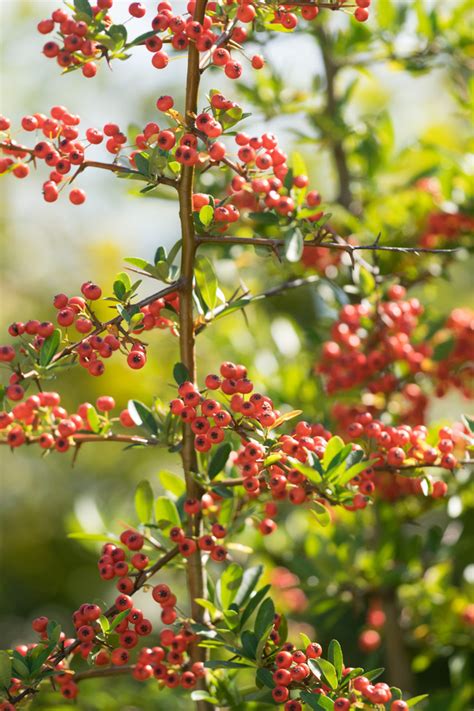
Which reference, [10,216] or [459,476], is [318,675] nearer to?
[459,476]

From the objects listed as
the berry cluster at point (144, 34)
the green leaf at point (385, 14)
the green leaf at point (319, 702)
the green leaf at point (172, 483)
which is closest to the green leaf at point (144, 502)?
the green leaf at point (172, 483)

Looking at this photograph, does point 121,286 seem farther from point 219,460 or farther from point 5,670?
point 5,670

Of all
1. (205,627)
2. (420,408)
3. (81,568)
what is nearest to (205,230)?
(205,627)

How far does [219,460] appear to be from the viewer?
36.6 inches

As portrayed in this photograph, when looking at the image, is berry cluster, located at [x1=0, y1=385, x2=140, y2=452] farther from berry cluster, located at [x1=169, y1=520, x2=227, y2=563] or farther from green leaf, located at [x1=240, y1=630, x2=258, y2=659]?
green leaf, located at [x1=240, y1=630, x2=258, y2=659]

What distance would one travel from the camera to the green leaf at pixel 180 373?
2.86ft

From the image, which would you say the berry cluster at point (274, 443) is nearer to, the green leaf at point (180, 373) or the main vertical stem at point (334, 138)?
the green leaf at point (180, 373)

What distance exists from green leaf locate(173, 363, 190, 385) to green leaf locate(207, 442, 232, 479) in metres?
0.10

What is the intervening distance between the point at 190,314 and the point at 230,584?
0.30 m

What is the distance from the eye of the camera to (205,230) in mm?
864

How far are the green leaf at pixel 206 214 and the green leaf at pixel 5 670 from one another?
0.44m

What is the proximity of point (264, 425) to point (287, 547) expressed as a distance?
805mm

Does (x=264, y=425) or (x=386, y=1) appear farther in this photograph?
(x=386, y=1)

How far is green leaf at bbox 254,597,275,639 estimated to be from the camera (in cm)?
85
